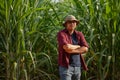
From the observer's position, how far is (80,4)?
550 centimetres

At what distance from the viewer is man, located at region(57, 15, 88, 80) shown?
4.31m

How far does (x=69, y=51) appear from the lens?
4.31 meters

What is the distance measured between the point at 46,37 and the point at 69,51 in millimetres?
1311

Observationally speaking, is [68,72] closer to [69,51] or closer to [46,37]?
[69,51]

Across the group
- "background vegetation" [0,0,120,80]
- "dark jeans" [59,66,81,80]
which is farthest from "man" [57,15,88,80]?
"background vegetation" [0,0,120,80]

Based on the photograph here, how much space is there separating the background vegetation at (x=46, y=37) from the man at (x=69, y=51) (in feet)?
2.20

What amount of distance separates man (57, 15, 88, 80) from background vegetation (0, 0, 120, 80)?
672mm

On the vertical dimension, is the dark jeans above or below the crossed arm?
below

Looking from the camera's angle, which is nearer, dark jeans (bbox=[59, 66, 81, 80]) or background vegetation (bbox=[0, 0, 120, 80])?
dark jeans (bbox=[59, 66, 81, 80])

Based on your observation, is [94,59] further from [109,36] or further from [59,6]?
[59,6]

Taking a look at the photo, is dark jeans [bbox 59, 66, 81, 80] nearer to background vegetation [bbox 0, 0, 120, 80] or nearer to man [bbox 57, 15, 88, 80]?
man [bbox 57, 15, 88, 80]

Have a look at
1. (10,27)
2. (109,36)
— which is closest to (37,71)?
(10,27)

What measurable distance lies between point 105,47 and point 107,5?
625 millimetres

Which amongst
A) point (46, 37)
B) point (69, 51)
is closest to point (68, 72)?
point (69, 51)
